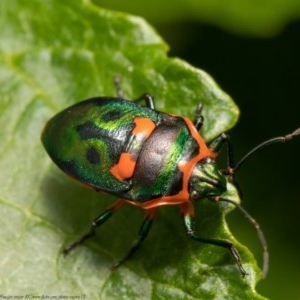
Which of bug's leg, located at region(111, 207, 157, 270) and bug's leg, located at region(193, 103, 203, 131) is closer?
bug's leg, located at region(111, 207, 157, 270)

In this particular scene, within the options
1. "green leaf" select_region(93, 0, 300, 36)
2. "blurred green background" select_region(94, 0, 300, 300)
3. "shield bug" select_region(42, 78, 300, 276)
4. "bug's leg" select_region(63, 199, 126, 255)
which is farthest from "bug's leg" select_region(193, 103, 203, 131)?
"green leaf" select_region(93, 0, 300, 36)

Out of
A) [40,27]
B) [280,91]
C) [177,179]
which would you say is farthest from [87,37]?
[280,91]

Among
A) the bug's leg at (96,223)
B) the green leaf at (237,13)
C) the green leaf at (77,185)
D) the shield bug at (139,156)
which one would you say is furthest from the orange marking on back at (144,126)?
the green leaf at (237,13)

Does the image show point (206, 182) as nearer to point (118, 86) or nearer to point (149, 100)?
point (149, 100)

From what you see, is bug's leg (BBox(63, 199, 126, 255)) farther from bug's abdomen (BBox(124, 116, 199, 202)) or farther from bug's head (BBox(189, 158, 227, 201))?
bug's head (BBox(189, 158, 227, 201))

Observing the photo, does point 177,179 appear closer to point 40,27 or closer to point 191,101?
point 191,101

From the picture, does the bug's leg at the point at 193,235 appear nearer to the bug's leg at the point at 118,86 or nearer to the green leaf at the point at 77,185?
the green leaf at the point at 77,185

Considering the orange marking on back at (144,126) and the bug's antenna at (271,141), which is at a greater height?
the bug's antenna at (271,141)

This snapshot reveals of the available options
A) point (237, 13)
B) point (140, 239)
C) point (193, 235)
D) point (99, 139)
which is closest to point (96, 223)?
point (140, 239)
